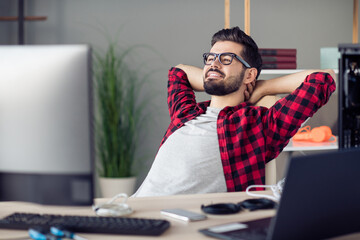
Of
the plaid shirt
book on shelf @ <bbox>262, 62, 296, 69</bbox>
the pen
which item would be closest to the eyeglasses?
the plaid shirt

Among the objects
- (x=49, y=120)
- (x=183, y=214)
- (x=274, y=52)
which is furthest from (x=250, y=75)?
(x=49, y=120)

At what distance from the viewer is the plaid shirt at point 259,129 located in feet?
5.32

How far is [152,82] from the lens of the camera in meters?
3.64

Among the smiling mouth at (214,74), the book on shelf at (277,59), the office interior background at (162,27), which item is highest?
the office interior background at (162,27)

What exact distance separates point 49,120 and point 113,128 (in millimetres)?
2497

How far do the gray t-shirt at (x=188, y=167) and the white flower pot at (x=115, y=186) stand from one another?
5.62ft

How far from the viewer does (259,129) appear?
166 cm

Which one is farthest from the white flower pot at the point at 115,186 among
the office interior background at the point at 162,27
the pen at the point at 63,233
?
the pen at the point at 63,233

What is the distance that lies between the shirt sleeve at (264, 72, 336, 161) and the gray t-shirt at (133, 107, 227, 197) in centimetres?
22

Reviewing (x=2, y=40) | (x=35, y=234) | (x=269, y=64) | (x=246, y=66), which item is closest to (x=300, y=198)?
(x=35, y=234)

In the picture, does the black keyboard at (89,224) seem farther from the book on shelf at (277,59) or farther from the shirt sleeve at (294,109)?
the book on shelf at (277,59)

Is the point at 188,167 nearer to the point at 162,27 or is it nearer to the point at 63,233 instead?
the point at 63,233

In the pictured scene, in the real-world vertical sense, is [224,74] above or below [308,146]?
above

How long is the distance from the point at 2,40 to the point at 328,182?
3354mm
